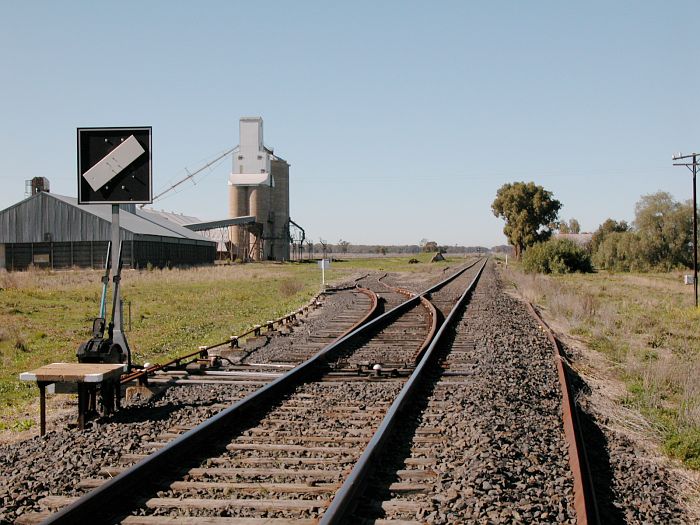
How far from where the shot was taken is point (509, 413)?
678 centimetres

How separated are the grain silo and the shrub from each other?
3400 centimetres

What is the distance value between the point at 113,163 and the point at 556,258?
4877cm

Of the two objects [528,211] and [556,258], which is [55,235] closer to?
[556,258]

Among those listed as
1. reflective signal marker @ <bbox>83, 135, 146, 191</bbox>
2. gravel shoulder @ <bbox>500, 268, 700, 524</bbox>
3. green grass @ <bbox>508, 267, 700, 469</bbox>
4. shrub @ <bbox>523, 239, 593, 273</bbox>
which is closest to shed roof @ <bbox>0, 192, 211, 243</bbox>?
shrub @ <bbox>523, 239, 593, 273</bbox>

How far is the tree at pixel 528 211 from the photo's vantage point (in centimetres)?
8431

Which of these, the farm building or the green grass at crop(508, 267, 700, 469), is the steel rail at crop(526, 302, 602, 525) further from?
the farm building

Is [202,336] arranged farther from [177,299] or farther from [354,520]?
[354,520]

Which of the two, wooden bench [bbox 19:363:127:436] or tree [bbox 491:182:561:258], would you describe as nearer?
wooden bench [bbox 19:363:127:436]

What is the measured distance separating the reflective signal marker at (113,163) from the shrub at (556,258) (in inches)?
1875

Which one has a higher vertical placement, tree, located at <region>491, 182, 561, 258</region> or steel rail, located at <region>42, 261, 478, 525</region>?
tree, located at <region>491, 182, 561, 258</region>

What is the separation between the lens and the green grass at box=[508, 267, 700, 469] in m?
7.33

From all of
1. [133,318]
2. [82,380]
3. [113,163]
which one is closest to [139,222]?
[133,318]

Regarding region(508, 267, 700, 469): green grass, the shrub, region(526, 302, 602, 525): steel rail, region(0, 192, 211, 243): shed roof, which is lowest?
region(508, 267, 700, 469): green grass

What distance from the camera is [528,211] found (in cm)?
8469
